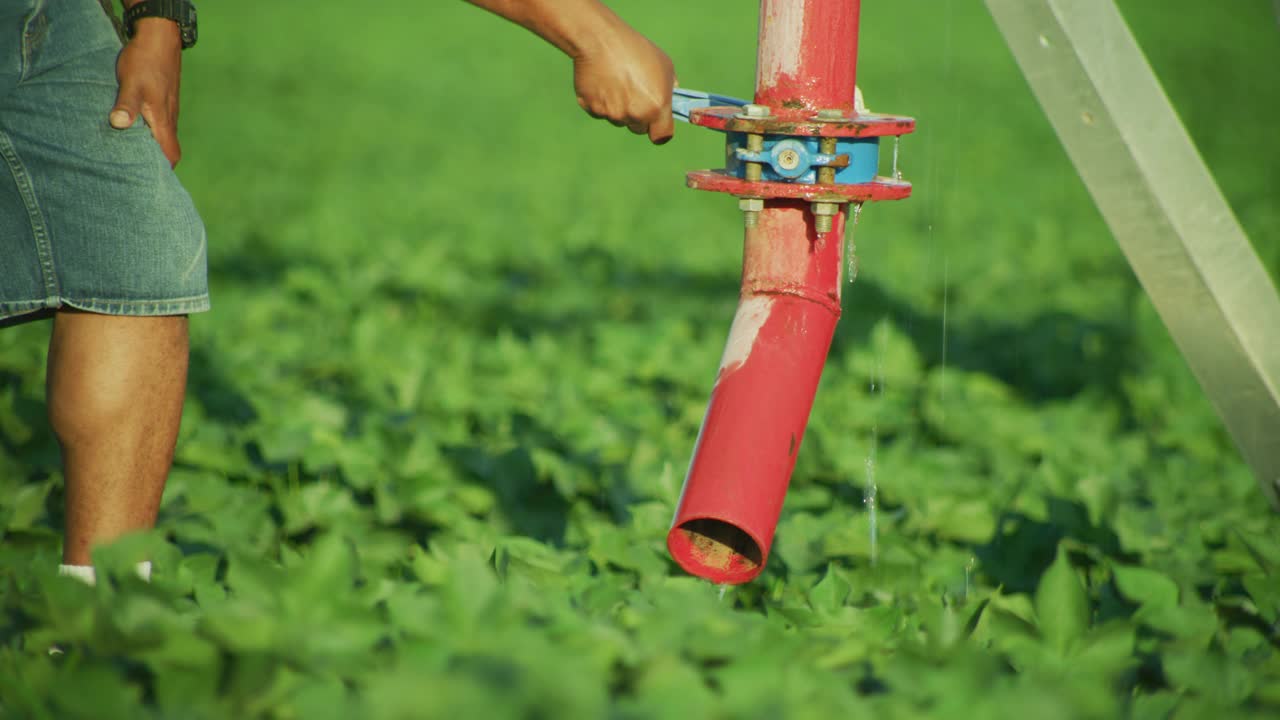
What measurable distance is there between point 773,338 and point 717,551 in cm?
31

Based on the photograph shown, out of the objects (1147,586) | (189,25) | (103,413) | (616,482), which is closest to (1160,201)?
(1147,586)

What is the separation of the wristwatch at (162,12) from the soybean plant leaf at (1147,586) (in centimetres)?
167

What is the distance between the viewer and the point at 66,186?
1788mm

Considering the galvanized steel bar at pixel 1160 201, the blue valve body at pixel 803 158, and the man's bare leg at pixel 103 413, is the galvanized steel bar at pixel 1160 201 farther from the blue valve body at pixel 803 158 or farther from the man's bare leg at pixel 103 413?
the man's bare leg at pixel 103 413

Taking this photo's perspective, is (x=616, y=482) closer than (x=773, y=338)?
No

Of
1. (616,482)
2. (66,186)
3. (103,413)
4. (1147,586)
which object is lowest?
(616,482)

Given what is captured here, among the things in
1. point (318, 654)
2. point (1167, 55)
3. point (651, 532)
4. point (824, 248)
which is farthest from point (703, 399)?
point (1167, 55)

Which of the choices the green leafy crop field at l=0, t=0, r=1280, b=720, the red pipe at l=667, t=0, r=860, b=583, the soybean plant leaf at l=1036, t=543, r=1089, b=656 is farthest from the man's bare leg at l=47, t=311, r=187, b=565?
the soybean plant leaf at l=1036, t=543, r=1089, b=656

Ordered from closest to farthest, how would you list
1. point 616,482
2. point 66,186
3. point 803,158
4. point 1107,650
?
point 1107,650 → point 803,158 → point 66,186 → point 616,482

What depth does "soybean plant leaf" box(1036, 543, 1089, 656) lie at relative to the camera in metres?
1.62

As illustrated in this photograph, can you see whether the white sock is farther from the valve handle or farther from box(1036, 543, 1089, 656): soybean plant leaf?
box(1036, 543, 1089, 656): soybean plant leaf

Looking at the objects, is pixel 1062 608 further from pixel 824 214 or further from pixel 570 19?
pixel 570 19

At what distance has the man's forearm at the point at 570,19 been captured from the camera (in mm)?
1726

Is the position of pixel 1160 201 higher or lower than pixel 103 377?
higher
